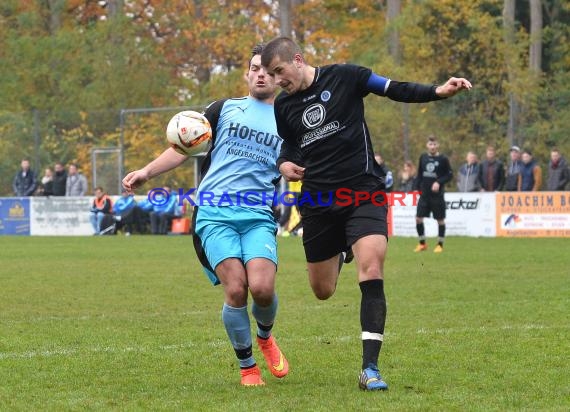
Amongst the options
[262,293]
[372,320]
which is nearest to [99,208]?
[262,293]

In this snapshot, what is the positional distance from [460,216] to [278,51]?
810 inches

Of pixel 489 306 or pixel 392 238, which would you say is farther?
pixel 392 238

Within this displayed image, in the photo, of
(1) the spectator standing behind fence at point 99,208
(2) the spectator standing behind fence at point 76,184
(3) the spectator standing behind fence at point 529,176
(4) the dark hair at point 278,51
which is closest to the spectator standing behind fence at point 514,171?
(3) the spectator standing behind fence at point 529,176

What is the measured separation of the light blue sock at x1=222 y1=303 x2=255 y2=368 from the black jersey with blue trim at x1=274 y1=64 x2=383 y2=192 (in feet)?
2.90

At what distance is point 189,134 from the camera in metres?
6.85

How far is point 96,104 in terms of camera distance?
39594 mm

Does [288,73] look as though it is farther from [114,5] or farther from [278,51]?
[114,5]

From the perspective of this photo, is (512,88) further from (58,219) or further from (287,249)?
(58,219)

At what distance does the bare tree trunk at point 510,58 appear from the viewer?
27.0 meters

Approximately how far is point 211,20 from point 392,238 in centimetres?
2096

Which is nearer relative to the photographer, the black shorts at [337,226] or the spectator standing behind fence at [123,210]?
the black shorts at [337,226]

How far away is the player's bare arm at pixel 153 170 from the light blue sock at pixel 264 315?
101 cm

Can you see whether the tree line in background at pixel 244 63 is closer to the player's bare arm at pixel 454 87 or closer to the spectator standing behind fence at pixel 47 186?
the spectator standing behind fence at pixel 47 186

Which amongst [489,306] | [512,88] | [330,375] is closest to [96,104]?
[512,88]
